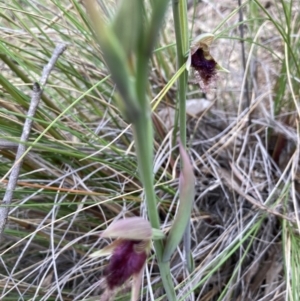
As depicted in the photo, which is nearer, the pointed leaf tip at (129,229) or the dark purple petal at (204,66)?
the pointed leaf tip at (129,229)

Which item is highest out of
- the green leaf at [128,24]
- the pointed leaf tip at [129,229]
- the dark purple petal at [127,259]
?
the green leaf at [128,24]

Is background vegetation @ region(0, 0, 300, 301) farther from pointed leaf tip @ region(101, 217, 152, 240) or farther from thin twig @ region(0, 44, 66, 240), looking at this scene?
pointed leaf tip @ region(101, 217, 152, 240)

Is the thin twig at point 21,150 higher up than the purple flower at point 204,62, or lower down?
lower down

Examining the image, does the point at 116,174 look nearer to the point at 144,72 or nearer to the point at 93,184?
the point at 93,184

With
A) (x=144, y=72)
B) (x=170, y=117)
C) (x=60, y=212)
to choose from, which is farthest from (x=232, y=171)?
(x=144, y=72)

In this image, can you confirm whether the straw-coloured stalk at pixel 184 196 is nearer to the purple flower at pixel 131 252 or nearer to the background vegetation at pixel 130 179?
the purple flower at pixel 131 252

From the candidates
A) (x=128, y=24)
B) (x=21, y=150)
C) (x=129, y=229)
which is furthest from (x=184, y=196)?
(x=21, y=150)

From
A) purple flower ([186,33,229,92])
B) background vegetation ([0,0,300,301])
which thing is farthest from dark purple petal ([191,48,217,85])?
background vegetation ([0,0,300,301])

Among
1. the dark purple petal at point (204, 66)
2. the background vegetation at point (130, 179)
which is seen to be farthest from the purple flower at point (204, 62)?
the background vegetation at point (130, 179)
